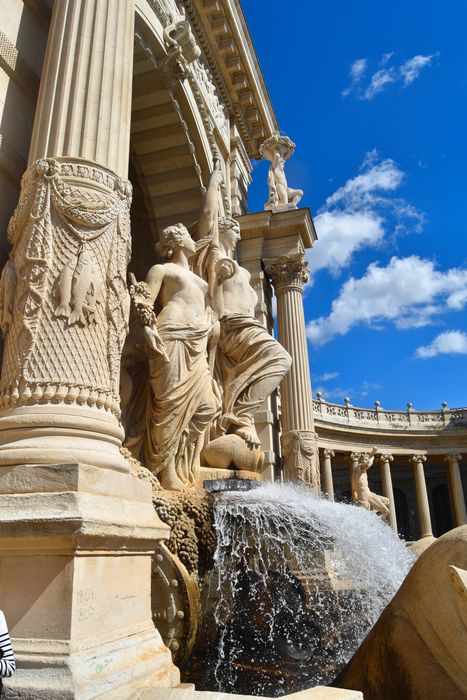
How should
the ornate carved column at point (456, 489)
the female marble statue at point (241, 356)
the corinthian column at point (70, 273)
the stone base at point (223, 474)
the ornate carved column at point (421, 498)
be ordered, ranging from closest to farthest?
the corinthian column at point (70, 273) < the stone base at point (223, 474) < the female marble statue at point (241, 356) < the ornate carved column at point (421, 498) < the ornate carved column at point (456, 489)

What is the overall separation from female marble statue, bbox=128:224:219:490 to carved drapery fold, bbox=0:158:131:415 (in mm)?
2261

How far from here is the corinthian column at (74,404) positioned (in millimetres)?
2943

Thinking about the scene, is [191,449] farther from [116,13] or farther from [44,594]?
[116,13]

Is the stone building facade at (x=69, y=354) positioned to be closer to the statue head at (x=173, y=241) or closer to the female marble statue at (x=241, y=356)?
the female marble statue at (x=241, y=356)

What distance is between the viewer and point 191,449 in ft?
23.3

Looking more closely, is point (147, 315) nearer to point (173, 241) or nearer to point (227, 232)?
point (173, 241)

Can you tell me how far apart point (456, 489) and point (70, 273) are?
1548 inches

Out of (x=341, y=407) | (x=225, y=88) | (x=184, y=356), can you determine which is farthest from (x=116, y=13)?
(x=341, y=407)

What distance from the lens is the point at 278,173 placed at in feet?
47.4

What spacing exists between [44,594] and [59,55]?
441cm

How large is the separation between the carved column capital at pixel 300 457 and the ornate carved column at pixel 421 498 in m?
27.7

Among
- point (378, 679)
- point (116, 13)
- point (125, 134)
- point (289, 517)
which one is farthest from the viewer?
point (289, 517)

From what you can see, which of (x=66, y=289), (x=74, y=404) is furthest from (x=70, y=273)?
(x=74, y=404)

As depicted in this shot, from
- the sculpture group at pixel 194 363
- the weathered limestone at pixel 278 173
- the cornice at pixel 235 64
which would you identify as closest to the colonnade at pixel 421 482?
the weathered limestone at pixel 278 173
